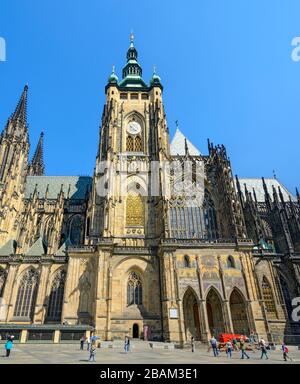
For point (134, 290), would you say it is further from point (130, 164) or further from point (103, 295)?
point (130, 164)

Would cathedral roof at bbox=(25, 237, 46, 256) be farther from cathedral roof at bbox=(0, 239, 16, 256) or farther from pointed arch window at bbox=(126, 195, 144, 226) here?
pointed arch window at bbox=(126, 195, 144, 226)

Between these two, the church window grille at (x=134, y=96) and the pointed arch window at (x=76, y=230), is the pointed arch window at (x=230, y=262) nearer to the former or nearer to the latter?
the pointed arch window at (x=76, y=230)

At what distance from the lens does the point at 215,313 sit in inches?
1083

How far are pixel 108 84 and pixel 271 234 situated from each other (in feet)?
109

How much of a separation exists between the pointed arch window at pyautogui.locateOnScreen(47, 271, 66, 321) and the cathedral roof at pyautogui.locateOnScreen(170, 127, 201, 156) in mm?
22895

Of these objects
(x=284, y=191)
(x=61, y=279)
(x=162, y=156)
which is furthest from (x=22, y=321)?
(x=284, y=191)

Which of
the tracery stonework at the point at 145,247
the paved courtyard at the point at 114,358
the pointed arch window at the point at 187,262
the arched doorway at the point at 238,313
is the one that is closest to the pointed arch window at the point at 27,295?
the tracery stonework at the point at 145,247

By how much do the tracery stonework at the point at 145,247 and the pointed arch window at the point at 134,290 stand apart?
0.10m

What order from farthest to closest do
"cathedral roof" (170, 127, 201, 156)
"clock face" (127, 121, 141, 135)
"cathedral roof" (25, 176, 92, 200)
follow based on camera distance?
1. "cathedral roof" (25, 176, 92, 200)
2. "cathedral roof" (170, 127, 201, 156)
3. "clock face" (127, 121, 141, 135)

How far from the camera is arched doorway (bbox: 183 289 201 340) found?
26562mm

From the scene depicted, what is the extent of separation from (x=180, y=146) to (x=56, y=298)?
90.6 feet

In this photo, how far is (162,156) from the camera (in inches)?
1409

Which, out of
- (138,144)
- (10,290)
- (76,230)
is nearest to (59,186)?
(76,230)

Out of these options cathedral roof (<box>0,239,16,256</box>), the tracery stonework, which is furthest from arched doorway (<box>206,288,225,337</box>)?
cathedral roof (<box>0,239,16,256</box>)
